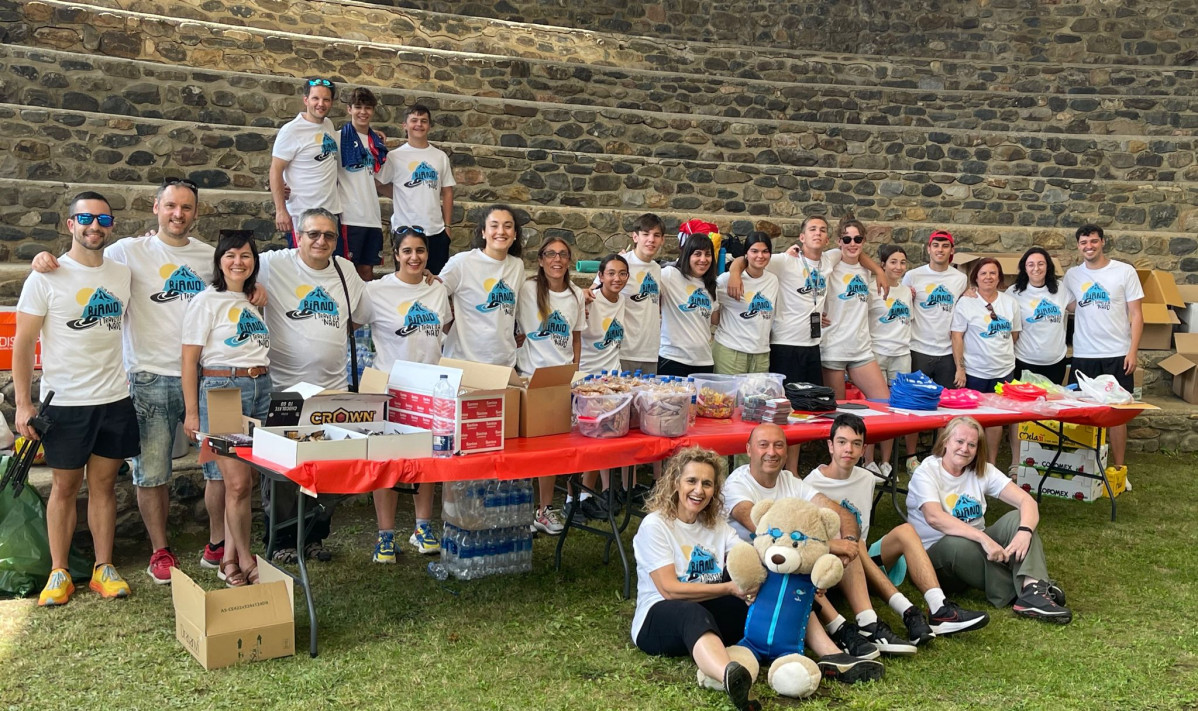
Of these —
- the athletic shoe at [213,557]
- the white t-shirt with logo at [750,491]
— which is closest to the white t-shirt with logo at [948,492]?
the white t-shirt with logo at [750,491]

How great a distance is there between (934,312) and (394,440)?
4.19 metres

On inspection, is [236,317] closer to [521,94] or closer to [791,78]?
[521,94]

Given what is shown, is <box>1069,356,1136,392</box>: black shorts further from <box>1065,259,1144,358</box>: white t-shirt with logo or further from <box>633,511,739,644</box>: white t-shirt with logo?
<box>633,511,739,644</box>: white t-shirt with logo

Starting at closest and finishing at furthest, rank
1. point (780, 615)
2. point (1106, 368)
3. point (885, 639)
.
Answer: point (780, 615)
point (885, 639)
point (1106, 368)

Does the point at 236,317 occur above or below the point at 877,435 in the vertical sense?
above

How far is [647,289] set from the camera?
5.76 metres

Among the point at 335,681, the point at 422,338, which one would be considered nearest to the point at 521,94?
the point at 422,338

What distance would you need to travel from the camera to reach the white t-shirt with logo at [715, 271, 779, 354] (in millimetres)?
6027

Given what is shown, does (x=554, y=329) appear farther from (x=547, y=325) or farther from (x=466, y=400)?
(x=466, y=400)

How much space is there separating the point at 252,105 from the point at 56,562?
5.11 meters

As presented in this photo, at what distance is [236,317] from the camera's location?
4254 mm

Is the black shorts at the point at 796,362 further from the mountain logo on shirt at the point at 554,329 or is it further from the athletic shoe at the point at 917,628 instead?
the athletic shoe at the point at 917,628

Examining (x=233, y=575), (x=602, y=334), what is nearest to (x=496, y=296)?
(x=602, y=334)

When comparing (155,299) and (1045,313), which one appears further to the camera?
(1045,313)
